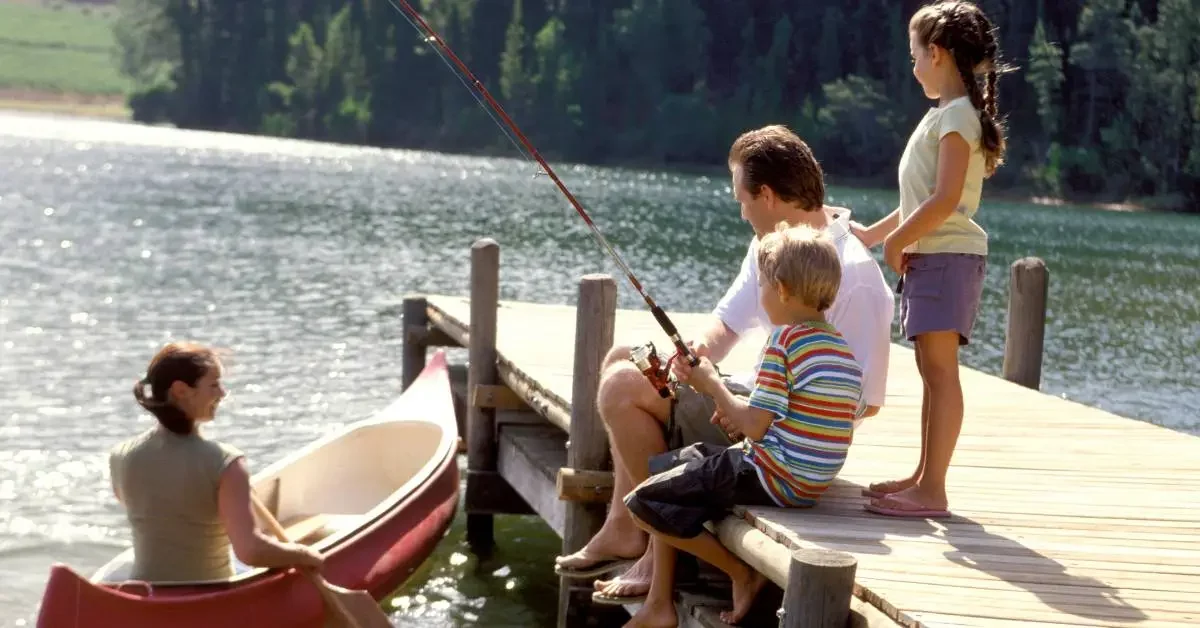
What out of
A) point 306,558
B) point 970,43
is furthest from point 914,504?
point 306,558

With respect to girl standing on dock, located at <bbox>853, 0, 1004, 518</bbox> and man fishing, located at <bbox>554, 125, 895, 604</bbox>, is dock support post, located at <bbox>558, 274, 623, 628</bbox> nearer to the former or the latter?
man fishing, located at <bbox>554, 125, 895, 604</bbox>

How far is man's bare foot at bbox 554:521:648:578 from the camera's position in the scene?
606 centimetres

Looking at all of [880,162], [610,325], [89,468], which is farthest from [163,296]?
[880,162]

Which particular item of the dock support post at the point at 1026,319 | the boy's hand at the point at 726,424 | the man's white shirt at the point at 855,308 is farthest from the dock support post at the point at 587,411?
the dock support post at the point at 1026,319

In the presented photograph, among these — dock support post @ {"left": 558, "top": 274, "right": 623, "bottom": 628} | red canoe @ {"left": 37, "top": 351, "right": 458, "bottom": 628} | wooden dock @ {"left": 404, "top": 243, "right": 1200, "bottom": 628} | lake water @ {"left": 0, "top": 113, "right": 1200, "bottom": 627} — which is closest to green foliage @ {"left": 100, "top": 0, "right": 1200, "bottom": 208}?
lake water @ {"left": 0, "top": 113, "right": 1200, "bottom": 627}

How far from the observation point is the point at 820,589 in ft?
14.5

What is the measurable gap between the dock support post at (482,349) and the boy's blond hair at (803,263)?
4329 millimetres

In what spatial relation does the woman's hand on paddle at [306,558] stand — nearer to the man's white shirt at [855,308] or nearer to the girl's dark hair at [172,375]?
the girl's dark hair at [172,375]

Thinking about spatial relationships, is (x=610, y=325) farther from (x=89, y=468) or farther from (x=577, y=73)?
(x=577, y=73)

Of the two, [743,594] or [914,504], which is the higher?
[914,504]

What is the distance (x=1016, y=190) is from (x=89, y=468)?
199 ft

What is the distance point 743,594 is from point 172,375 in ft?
7.04

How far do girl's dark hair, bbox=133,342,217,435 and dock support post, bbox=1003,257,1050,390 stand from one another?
5452mm

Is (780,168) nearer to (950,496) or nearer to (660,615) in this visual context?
(950,496)
